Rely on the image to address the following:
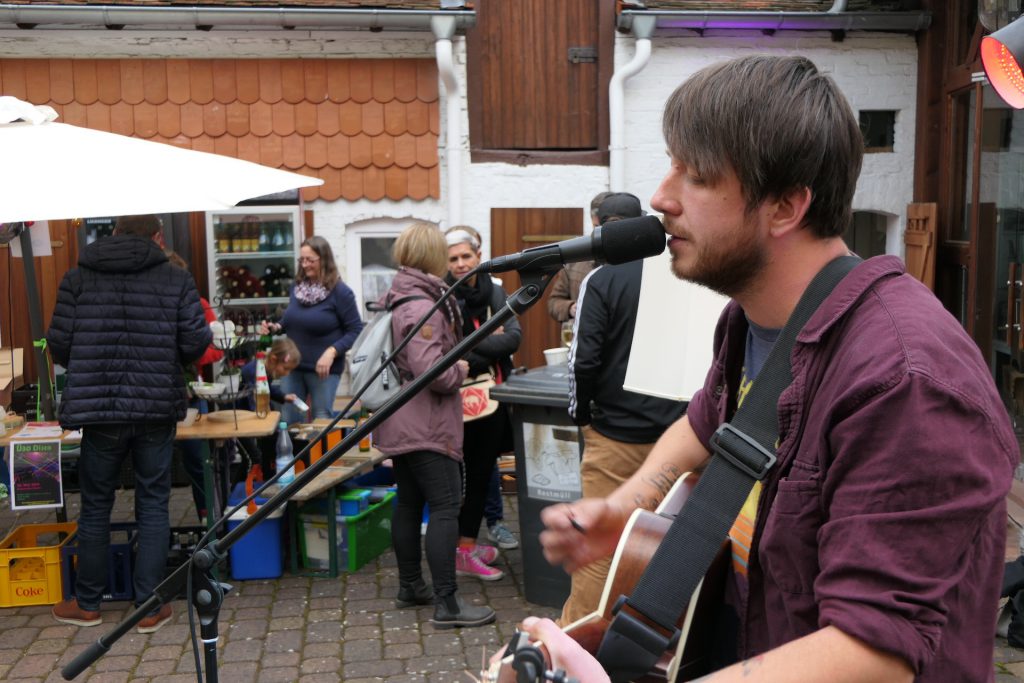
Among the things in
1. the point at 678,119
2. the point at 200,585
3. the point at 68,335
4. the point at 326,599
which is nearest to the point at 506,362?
the point at 326,599

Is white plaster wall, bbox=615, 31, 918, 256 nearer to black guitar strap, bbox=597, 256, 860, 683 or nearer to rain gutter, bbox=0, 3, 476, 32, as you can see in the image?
rain gutter, bbox=0, 3, 476, 32

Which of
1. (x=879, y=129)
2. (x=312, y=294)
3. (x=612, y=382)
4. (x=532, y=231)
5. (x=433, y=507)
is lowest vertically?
(x=433, y=507)

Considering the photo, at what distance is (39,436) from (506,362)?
7.98ft

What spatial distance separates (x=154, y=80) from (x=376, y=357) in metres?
5.07

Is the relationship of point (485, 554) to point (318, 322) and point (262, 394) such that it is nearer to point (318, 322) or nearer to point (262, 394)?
point (262, 394)

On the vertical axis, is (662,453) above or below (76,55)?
below

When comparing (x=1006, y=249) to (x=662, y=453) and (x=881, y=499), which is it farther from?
(x=881, y=499)

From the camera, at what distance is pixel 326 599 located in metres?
5.37

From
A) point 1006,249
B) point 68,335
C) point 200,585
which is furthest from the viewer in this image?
point 1006,249

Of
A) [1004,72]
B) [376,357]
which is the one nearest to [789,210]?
[1004,72]

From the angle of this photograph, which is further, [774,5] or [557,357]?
[774,5]

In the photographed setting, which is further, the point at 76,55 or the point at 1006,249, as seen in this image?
the point at 76,55

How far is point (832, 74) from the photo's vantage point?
919 cm

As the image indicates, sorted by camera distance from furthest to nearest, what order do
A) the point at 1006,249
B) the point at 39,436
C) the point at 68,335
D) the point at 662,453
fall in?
1. the point at 1006,249
2. the point at 39,436
3. the point at 68,335
4. the point at 662,453
